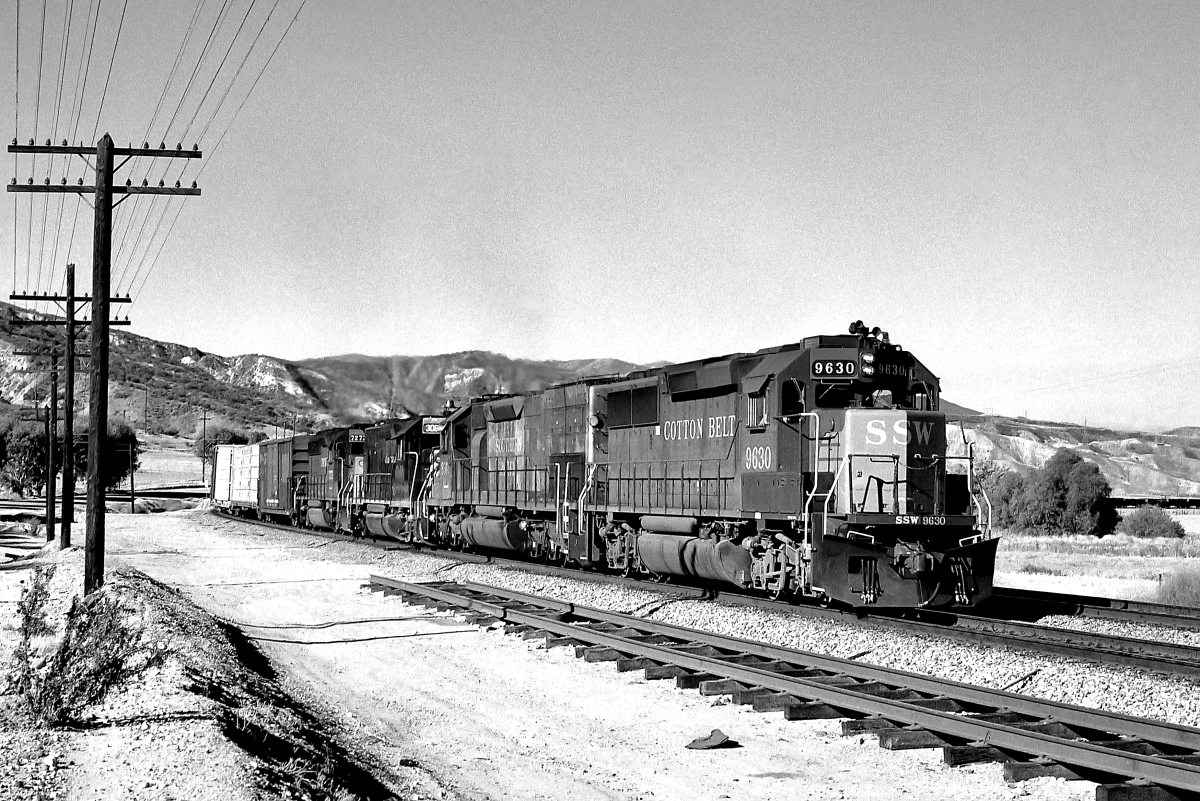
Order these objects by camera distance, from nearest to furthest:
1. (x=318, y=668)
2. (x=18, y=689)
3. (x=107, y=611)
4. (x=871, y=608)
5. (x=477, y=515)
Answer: (x=18, y=689) → (x=318, y=668) → (x=107, y=611) → (x=871, y=608) → (x=477, y=515)

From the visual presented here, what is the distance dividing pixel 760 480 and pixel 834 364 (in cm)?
195

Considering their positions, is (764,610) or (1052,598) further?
(1052,598)

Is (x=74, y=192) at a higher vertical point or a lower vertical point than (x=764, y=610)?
higher

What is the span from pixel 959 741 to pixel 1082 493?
45852 millimetres

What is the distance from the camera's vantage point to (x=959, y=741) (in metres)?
8.14

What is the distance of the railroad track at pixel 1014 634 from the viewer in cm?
1109

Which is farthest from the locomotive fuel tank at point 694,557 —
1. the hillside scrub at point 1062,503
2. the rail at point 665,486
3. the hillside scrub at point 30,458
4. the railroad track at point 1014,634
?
the hillside scrub at point 30,458

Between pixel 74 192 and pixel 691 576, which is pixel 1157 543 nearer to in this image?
pixel 691 576

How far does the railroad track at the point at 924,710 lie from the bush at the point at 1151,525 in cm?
4123

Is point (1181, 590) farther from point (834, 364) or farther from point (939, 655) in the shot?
point (939, 655)

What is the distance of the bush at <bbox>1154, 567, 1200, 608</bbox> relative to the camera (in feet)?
65.5

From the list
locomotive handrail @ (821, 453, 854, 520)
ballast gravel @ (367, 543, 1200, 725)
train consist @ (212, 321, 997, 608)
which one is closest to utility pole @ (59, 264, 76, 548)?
train consist @ (212, 321, 997, 608)

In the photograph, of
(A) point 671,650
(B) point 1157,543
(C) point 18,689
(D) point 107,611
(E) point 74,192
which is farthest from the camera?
(B) point 1157,543

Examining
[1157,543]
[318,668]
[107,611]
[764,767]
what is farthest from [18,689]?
[1157,543]
